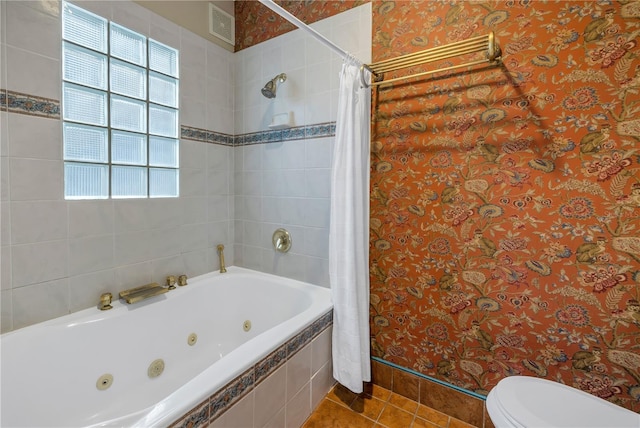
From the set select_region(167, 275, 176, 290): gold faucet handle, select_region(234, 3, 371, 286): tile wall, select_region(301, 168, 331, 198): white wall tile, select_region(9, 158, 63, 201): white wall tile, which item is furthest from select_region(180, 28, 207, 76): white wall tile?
select_region(167, 275, 176, 290): gold faucet handle

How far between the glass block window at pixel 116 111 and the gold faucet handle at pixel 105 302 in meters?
0.51

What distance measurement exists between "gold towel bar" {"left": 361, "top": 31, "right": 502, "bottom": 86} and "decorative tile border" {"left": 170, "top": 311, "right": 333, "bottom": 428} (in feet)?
4.31

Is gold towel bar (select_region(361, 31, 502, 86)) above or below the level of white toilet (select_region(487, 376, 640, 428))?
above

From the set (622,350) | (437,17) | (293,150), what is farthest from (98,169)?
(622,350)

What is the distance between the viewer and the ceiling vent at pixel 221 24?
6.30 feet

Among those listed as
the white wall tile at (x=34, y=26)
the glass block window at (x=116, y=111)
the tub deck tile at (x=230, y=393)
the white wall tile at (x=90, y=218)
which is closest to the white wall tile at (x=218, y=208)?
the glass block window at (x=116, y=111)

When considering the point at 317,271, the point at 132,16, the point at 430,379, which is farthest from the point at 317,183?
the point at 132,16

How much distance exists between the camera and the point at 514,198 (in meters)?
1.24

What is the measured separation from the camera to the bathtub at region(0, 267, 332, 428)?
990 millimetres

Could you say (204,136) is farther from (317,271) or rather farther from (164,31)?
(317,271)

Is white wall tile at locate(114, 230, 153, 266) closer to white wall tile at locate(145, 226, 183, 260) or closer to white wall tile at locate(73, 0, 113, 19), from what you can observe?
white wall tile at locate(145, 226, 183, 260)

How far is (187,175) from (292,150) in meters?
0.70

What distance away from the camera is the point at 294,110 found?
183cm

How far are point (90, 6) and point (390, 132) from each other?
1614 millimetres
